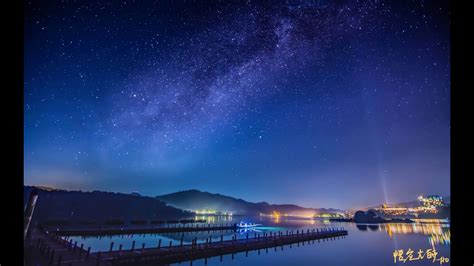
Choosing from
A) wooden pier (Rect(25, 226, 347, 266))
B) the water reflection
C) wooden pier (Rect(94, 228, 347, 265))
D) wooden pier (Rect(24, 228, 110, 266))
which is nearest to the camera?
wooden pier (Rect(24, 228, 110, 266))

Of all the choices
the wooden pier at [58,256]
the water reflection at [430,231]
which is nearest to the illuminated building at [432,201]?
the water reflection at [430,231]

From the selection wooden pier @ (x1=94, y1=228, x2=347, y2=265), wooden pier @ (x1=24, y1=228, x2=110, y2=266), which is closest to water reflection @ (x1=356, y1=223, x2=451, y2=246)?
wooden pier @ (x1=94, y1=228, x2=347, y2=265)

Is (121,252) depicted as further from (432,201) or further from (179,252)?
(432,201)

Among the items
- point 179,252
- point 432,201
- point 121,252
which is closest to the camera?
point 121,252

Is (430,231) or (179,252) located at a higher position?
(179,252)

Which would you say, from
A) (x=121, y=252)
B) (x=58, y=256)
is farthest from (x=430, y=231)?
(x=58, y=256)

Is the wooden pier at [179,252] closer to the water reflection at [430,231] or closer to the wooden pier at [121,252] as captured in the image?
the wooden pier at [121,252]

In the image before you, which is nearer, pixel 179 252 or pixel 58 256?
pixel 58 256

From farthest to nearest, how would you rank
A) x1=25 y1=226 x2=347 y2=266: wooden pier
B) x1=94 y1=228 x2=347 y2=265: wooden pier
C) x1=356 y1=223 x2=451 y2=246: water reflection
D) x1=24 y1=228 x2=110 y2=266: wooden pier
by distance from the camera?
x1=356 y1=223 x2=451 y2=246: water reflection, x1=94 y1=228 x2=347 y2=265: wooden pier, x1=25 y1=226 x2=347 y2=266: wooden pier, x1=24 y1=228 x2=110 y2=266: wooden pier

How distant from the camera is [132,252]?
25.0 meters

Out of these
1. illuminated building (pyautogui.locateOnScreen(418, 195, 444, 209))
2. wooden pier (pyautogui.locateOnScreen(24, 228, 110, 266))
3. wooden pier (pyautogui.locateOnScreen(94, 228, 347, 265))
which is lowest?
illuminated building (pyautogui.locateOnScreen(418, 195, 444, 209))

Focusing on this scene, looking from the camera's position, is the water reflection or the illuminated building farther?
the illuminated building

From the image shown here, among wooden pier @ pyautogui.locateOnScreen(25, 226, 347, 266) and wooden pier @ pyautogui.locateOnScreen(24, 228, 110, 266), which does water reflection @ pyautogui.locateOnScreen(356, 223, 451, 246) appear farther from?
wooden pier @ pyautogui.locateOnScreen(24, 228, 110, 266)

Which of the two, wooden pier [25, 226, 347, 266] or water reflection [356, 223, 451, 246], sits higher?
wooden pier [25, 226, 347, 266]
